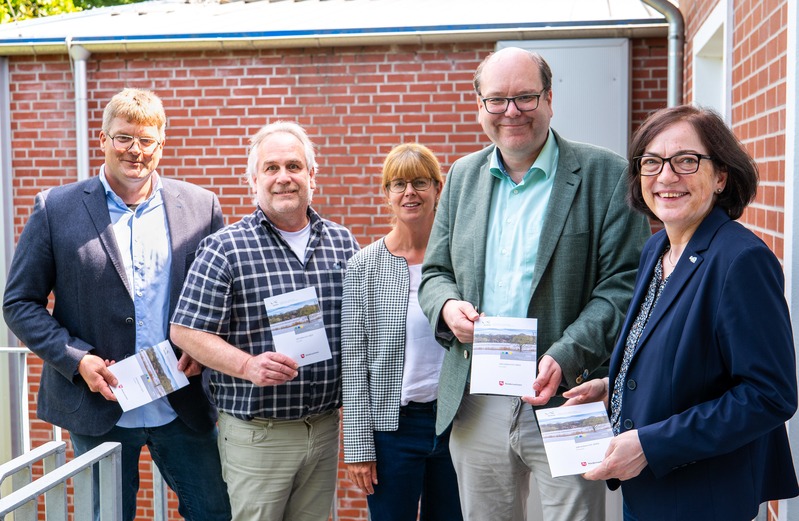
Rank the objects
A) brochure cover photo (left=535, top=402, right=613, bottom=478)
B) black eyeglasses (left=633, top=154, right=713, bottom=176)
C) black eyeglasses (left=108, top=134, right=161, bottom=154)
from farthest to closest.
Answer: black eyeglasses (left=108, top=134, right=161, bottom=154), brochure cover photo (left=535, top=402, right=613, bottom=478), black eyeglasses (left=633, top=154, right=713, bottom=176)

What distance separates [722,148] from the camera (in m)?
2.04

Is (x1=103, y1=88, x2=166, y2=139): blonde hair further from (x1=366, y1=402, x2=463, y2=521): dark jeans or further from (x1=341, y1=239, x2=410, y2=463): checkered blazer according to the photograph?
(x1=366, y1=402, x2=463, y2=521): dark jeans

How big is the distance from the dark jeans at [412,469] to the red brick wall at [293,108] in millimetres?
3610

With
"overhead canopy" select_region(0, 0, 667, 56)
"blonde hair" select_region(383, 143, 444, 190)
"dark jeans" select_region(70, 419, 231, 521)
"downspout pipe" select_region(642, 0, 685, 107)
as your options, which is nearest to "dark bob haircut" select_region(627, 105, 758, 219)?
"blonde hair" select_region(383, 143, 444, 190)

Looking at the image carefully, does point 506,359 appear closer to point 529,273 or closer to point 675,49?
point 529,273

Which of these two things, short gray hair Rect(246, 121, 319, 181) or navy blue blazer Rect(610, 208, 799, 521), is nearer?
navy blue blazer Rect(610, 208, 799, 521)

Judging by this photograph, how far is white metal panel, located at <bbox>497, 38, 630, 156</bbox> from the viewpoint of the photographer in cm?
630

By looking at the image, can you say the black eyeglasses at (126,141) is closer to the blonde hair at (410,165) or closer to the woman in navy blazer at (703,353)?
the blonde hair at (410,165)

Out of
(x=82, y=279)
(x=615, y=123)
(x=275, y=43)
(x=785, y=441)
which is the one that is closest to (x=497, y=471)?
(x=785, y=441)

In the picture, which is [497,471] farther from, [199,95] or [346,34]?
[199,95]

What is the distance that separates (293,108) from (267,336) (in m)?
4.05

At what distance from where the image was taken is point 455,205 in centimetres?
290

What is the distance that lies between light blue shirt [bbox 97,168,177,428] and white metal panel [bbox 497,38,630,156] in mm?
3762

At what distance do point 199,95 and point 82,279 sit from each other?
152 inches
